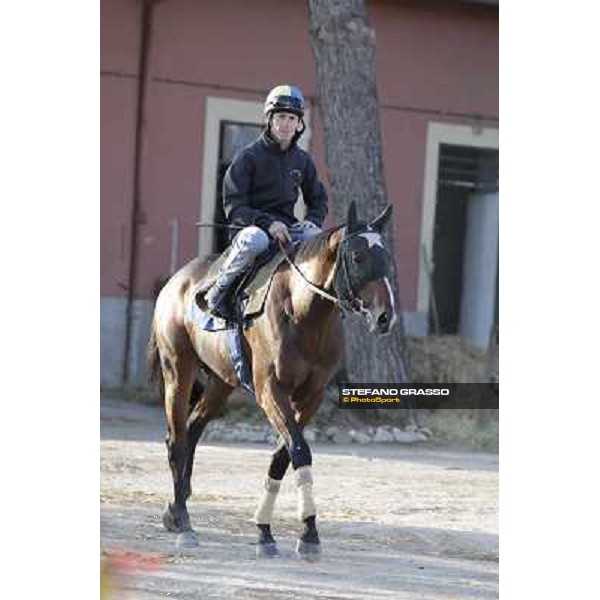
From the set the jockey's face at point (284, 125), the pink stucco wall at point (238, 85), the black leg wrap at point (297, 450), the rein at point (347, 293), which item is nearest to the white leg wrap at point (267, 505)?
the black leg wrap at point (297, 450)

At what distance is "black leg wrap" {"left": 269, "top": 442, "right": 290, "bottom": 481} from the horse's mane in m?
0.78

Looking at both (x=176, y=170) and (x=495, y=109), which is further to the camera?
(x=495, y=109)

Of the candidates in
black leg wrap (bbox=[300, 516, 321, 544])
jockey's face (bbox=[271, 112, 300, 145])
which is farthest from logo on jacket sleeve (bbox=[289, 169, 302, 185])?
black leg wrap (bbox=[300, 516, 321, 544])

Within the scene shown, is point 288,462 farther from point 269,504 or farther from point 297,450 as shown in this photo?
point 297,450

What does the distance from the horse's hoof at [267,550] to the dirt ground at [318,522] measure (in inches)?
1.9

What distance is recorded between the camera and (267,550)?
23.5ft

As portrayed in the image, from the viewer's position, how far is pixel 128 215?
10500 mm

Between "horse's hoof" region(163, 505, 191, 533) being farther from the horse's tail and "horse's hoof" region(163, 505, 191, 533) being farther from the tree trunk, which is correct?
the tree trunk

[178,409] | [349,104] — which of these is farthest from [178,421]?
[349,104]

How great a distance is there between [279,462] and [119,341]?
273cm
